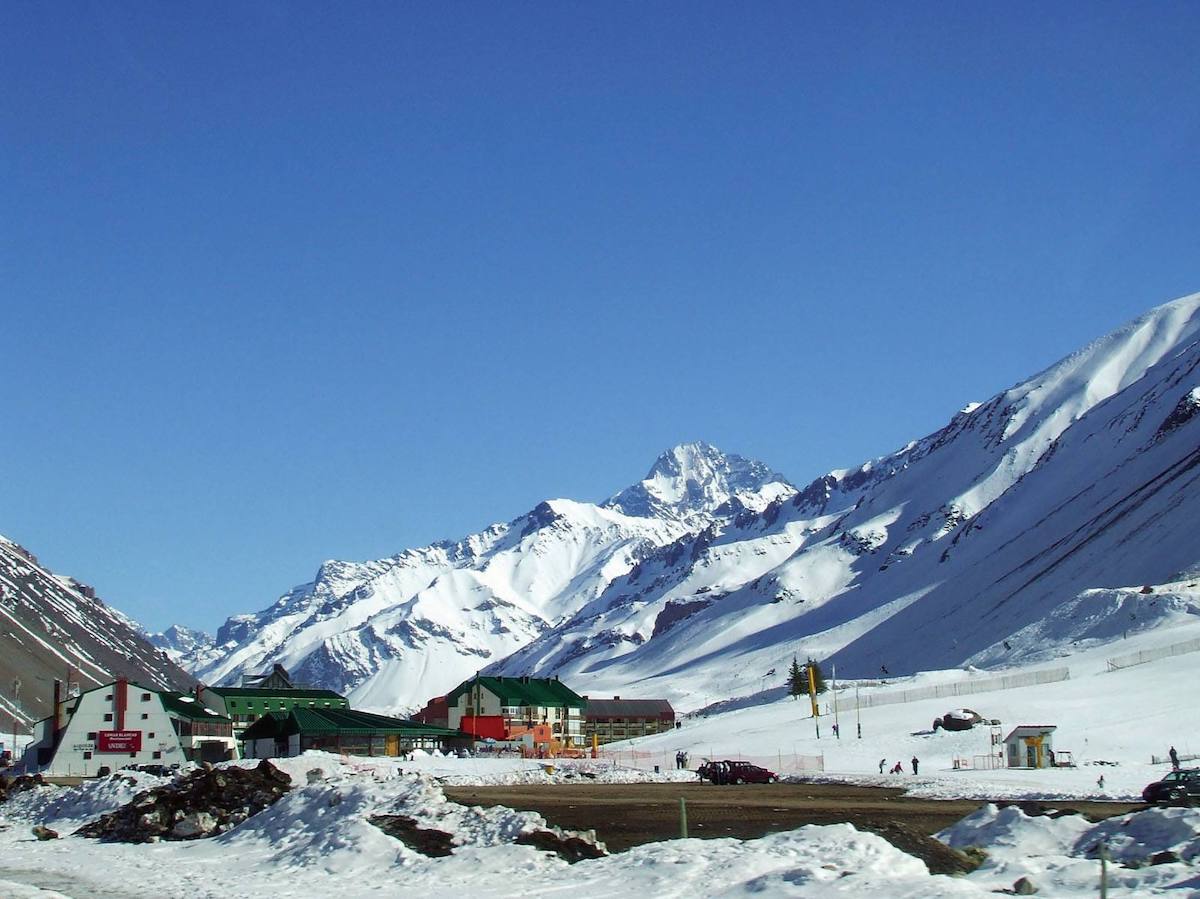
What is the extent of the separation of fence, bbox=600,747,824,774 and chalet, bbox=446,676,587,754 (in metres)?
40.3

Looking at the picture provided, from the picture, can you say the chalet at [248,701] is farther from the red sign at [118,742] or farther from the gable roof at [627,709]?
the gable roof at [627,709]

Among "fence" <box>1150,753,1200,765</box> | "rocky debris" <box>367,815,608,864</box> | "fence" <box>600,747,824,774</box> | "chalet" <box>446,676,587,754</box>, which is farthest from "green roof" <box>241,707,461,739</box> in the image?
"rocky debris" <box>367,815,608,864</box>

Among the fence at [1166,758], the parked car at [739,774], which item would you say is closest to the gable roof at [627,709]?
the fence at [1166,758]

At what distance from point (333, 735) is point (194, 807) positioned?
60322 mm

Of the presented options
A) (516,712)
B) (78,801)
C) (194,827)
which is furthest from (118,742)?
(194,827)

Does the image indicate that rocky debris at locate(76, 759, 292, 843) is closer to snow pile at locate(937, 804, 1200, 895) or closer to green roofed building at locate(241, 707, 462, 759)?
snow pile at locate(937, 804, 1200, 895)

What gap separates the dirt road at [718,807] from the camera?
1307 inches

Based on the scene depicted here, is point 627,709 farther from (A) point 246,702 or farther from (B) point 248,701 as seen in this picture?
(A) point 246,702

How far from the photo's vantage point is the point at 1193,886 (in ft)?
68.7

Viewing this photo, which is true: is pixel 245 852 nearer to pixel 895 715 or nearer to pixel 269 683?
pixel 895 715

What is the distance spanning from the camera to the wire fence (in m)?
110

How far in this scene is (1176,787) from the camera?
43281mm

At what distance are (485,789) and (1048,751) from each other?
3075 cm

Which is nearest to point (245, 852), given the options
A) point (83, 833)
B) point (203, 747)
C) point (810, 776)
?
point (83, 833)
